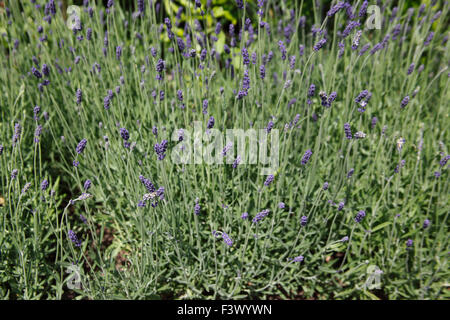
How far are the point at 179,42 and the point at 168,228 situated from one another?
932 millimetres

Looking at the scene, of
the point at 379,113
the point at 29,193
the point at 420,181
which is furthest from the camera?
the point at 379,113

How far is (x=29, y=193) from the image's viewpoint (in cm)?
207

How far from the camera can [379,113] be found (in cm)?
247

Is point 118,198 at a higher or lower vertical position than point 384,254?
higher

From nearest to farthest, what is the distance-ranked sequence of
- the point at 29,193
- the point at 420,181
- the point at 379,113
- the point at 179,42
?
1. the point at 179,42
2. the point at 29,193
3. the point at 420,181
4. the point at 379,113

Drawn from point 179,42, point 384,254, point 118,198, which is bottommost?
point 384,254

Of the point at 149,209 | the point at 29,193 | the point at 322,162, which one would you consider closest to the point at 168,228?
the point at 149,209

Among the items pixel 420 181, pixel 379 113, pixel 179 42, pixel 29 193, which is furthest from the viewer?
pixel 379 113

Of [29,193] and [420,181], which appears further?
[420,181]

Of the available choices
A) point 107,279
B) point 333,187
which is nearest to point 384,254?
point 333,187
